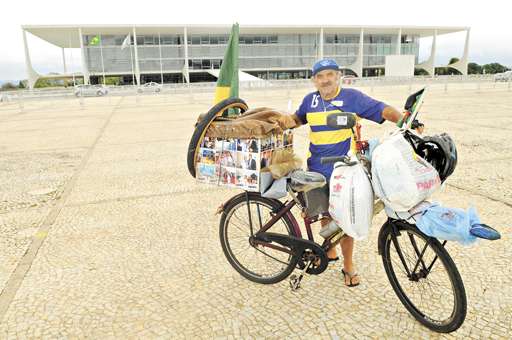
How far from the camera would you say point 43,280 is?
324 cm

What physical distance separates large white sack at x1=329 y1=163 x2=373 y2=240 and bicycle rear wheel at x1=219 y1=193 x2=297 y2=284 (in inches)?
20.5

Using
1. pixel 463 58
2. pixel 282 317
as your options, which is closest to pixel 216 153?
pixel 282 317

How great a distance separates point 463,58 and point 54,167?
87736mm

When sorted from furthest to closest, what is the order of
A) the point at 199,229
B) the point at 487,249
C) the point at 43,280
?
the point at 199,229, the point at 487,249, the point at 43,280

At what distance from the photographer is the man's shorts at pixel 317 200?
2.67 metres

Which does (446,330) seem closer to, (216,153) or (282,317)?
(282,317)

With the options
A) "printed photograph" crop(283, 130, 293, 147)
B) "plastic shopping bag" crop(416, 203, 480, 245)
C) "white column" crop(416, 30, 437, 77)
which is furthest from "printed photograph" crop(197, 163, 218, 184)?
"white column" crop(416, 30, 437, 77)

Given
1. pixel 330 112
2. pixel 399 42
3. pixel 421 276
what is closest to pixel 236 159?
pixel 330 112

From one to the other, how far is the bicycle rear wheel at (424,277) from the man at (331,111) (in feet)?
1.35

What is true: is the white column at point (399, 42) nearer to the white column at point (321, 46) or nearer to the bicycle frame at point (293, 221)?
Result: the white column at point (321, 46)

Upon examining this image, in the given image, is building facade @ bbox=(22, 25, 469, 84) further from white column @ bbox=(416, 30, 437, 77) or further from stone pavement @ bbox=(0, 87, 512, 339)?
stone pavement @ bbox=(0, 87, 512, 339)

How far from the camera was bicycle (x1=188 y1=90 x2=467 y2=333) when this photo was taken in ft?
7.67

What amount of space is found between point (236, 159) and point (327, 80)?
2.78 ft

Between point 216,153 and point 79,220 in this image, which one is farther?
point 79,220
